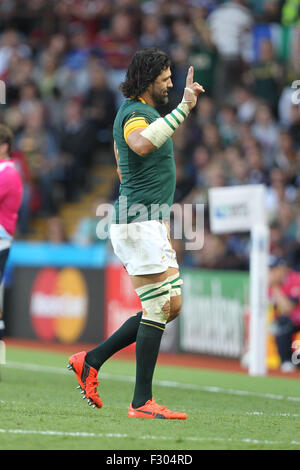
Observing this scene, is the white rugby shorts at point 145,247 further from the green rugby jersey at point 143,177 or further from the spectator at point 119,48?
the spectator at point 119,48

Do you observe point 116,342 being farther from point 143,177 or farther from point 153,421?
point 143,177

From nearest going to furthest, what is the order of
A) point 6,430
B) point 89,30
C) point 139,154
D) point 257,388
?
point 6,430
point 139,154
point 257,388
point 89,30

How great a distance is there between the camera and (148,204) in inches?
262

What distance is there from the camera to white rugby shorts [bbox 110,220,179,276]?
6566 mm

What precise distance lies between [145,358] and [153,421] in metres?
0.44

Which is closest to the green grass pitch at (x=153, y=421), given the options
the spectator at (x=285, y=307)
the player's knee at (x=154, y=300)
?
the player's knee at (x=154, y=300)

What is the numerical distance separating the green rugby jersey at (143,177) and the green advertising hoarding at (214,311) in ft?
22.6

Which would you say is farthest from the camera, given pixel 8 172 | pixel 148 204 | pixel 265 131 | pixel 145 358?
pixel 265 131

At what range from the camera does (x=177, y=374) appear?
1171cm

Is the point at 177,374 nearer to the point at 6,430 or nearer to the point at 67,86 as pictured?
the point at 6,430

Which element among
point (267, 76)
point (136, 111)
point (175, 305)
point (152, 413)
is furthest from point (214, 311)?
point (136, 111)

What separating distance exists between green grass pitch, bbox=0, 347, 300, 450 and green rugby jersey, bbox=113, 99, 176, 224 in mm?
1370

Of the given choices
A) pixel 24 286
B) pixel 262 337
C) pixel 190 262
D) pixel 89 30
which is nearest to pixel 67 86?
pixel 89 30
